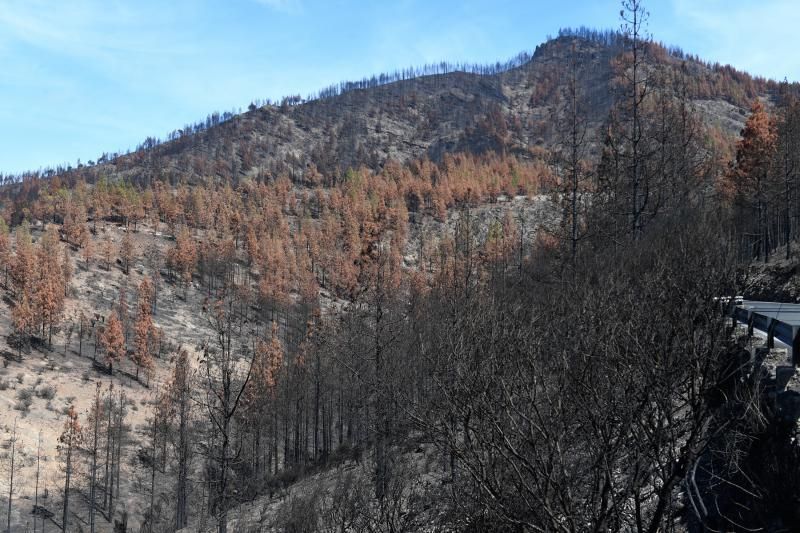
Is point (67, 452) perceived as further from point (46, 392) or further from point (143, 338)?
point (143, 338)

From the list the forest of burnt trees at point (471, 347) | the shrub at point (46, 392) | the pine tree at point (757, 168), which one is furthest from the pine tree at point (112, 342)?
the pine tree at point (757, 168)

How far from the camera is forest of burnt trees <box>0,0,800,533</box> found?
7266 mm

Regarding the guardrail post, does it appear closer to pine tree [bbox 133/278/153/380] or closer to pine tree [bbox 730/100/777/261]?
pine tree [bbox 730/100/777/261]

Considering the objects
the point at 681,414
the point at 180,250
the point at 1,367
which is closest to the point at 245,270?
the point at 180,250

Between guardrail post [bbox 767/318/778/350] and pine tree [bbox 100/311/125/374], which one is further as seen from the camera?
pine tree [bbox 100/311/125/374]

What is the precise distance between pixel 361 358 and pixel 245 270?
95.6 meters

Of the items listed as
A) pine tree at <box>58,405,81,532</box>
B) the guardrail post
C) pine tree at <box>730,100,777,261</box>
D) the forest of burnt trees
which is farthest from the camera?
pine tree at <box>58,405,81,532</box>

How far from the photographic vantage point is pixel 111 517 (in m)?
52.7

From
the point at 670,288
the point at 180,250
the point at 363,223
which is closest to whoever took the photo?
the point at 670,288

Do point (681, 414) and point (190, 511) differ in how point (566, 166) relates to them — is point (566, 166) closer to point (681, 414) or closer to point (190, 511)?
point (681, 414)

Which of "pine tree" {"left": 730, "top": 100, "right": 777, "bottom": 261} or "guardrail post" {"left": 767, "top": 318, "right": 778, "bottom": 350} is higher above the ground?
"pine tree" {"left": 730, "top": 100, "right": 777, "bottom": 261}

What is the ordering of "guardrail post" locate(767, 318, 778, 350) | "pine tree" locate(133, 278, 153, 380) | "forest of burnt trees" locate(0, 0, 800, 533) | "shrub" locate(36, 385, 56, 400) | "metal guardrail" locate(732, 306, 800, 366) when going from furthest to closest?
"pine tree" locate(133, 278, 153, 380) < "shrub" locate(36, 385, 56, 400) < "guardrail post" locate(767, 318, 778, 350) < "metal guardrail" locate(732, 306, 800, 366) < "forest of burnt trees" locate(0, 0, 800, 533)

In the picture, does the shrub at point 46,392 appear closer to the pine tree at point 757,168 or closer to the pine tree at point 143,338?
the pine tree at point 143,338

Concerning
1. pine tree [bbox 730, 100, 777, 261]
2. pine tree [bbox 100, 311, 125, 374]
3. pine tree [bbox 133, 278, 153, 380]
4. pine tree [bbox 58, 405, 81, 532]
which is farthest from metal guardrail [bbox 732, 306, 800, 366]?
pine tree [bbox 133, 278, 153, 380]
